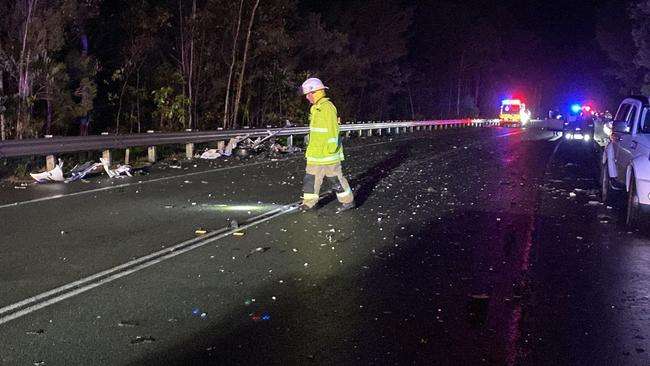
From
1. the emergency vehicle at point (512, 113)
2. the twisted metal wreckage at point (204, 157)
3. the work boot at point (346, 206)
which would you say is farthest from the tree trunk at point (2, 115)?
the emergency vehicle at point (512, 113)

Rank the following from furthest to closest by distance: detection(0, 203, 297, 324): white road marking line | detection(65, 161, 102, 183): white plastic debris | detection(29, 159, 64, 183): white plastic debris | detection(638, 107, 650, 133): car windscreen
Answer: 1. detection(65, 161, 102, 183): white plastic debris
2. detection(29, 159, 64, 183): white plastic debris
3. detection(638, 107, 650, 133): car windscreen
4. detection(0, 203, 297, 324): white road marking line

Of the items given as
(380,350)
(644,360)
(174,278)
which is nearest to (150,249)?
(174,278)

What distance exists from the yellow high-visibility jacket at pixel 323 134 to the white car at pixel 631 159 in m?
4.47

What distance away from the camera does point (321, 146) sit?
34.2 ft

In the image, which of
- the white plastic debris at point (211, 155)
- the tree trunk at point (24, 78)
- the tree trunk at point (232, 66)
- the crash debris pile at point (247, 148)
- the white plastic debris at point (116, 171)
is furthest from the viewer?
the tree trunk at point (232, 66)

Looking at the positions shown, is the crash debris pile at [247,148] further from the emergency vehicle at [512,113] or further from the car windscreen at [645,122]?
the emergency vehicle at [512,113]

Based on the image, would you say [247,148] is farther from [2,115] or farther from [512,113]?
[512,113]

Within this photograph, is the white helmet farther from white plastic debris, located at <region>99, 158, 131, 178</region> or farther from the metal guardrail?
the metal guardrail

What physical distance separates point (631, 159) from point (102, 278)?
25.6ft

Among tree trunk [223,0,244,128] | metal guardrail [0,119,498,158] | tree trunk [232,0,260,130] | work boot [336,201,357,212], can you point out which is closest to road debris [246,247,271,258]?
work boot [336,201,357,212]

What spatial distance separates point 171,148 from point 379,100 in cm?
3373

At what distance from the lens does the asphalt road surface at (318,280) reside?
15.7ft

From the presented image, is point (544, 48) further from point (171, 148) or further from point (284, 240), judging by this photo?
point (284, 240)

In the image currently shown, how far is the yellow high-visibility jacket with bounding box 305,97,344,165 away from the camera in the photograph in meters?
10.3
